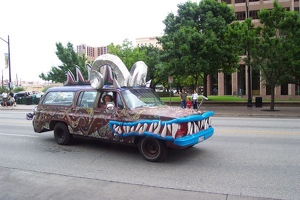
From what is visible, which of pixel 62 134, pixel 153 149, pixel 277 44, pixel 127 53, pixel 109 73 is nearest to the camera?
pixel 153 149

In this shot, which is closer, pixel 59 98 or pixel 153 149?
pixel 153 149

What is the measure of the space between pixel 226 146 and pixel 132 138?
2938 mm

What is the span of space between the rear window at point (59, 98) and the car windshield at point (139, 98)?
1993 millimetres

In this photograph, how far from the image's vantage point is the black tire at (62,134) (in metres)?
8.40

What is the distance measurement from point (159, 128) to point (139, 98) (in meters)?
1.49

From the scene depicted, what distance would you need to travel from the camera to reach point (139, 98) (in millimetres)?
7359

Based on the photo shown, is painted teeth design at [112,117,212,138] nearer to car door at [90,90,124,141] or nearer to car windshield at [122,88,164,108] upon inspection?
car door at [90,90,124,141]

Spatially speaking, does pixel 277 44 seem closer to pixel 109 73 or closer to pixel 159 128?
pixel 109 73

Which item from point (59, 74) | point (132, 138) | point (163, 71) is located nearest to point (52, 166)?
point (132, 138)

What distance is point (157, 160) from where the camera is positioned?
6.45m

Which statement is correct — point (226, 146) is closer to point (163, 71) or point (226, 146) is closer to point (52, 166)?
point (52, 166)

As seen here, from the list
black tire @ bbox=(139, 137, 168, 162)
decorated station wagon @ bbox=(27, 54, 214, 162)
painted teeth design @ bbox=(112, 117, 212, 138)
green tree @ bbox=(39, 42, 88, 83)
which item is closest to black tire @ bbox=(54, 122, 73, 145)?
decorated station wagon @ bbox=(27, 54, 214, 162)

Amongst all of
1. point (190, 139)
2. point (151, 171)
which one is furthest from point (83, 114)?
point (190, 139)

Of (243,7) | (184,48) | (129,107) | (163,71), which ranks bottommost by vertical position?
(129,107)
